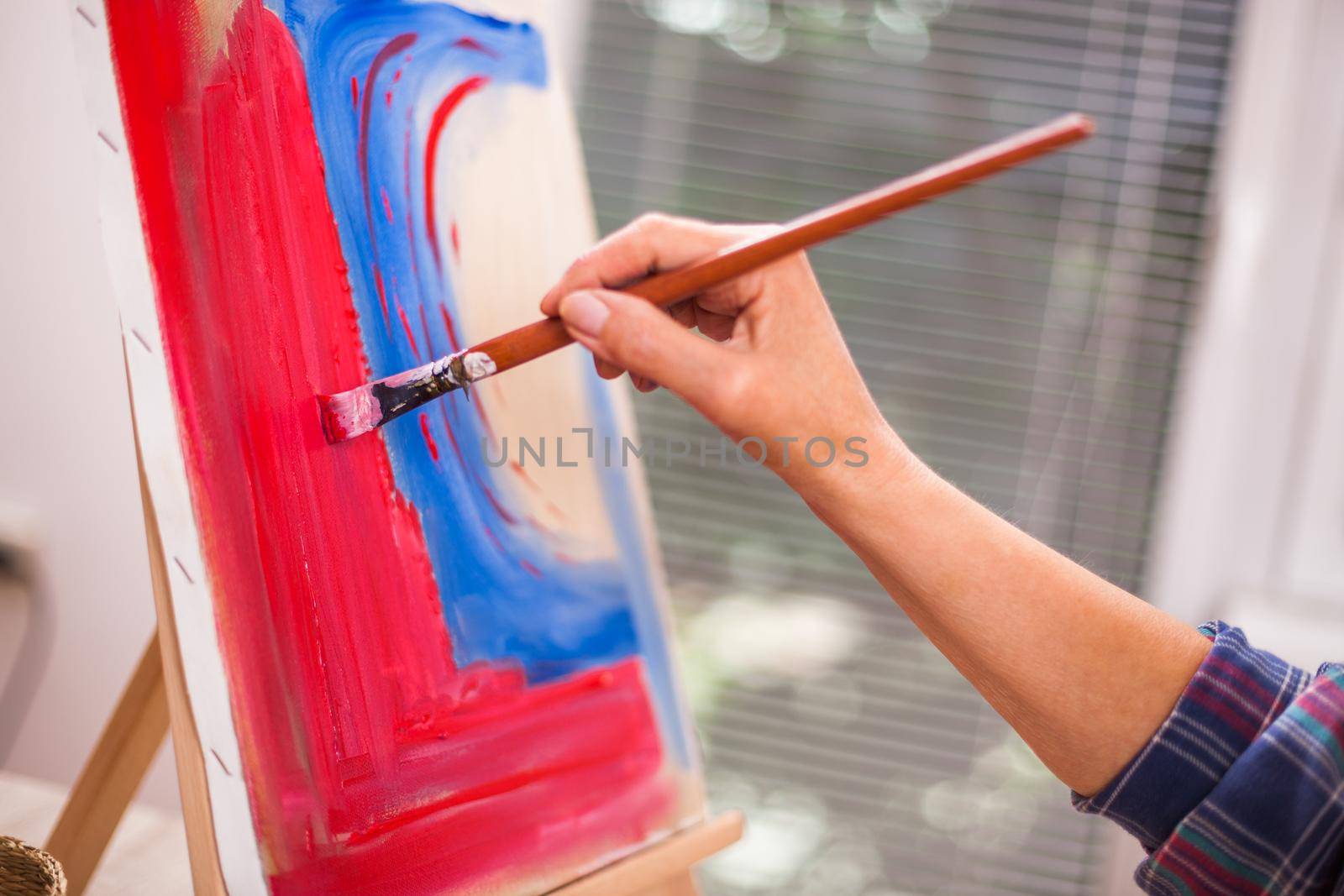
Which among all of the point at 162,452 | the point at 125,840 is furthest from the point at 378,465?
the point at 125,840

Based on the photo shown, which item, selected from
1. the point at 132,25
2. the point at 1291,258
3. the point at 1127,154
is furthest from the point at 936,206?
the point at 132,25

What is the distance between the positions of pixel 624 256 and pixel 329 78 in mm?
252

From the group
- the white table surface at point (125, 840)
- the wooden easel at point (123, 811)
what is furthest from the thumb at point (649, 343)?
the white table surface at point (125, 840)

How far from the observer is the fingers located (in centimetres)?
62

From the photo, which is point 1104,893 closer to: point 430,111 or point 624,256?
point 624,256

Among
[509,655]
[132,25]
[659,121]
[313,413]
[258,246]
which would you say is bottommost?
[509,655]

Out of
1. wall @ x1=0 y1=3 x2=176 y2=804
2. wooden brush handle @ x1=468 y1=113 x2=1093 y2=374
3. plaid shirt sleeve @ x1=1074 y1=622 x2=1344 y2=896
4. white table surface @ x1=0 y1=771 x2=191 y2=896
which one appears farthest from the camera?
wall @ x1=0 y1=3 x2=176 y2=804

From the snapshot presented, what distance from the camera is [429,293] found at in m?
0.72

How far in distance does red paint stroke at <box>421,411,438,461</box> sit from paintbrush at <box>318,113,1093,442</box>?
0.16 ft

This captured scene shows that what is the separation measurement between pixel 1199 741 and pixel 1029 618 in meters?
0.14

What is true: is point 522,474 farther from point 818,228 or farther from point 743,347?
point 818,228

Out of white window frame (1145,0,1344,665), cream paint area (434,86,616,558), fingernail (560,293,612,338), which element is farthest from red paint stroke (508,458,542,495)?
white window frame (1145,0,1344,665)

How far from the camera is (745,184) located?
149cm

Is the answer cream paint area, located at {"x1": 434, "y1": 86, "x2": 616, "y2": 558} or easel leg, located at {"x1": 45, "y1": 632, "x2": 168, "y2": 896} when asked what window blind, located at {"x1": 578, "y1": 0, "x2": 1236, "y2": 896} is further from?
easel leg, located at {"x1": 45, "y1": 632, "x2": 168, "y2": 896}
